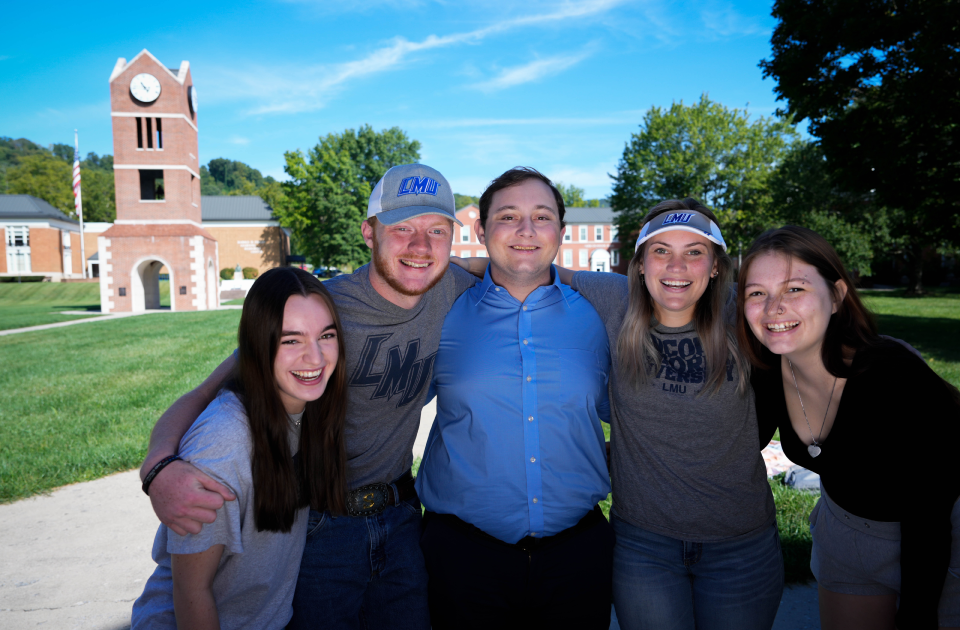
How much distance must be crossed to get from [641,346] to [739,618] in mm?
1308

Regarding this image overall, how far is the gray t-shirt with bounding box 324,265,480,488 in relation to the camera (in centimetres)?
287

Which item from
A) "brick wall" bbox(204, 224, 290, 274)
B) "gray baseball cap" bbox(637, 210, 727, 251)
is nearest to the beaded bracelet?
"gray baseball cap" bbox(637, 210, 727, 251)

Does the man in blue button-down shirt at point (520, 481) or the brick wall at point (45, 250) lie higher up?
the brick wall at point (45, 250)

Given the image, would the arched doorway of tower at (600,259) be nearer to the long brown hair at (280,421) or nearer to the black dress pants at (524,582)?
the black dress pants at (524,582)

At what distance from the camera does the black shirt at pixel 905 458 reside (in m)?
2.22

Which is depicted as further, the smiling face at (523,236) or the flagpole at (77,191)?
the flagpole at (77,191)

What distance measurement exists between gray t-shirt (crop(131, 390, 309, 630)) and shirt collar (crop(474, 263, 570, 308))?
1.42m

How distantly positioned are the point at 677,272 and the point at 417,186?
1464mm

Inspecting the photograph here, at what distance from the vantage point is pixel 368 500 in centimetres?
277

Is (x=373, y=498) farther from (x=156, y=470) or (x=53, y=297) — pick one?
(x=53, y=297)

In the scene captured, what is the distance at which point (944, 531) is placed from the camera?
7.26ft

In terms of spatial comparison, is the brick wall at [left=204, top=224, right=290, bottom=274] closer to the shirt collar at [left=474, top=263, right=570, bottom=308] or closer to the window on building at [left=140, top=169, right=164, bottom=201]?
the window on building at [left=140, top=169, right=164, bottom=201]

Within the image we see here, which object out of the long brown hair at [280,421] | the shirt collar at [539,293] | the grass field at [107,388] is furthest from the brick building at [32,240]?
the shirt collar at [539,293]

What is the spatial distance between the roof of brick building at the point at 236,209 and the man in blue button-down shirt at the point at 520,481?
7127 cm
